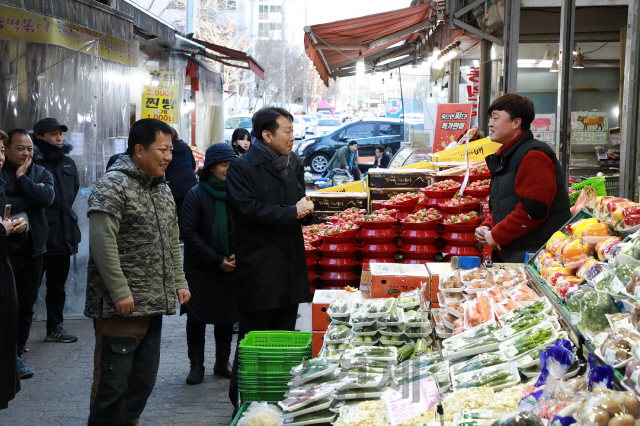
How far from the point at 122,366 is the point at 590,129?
1003cm

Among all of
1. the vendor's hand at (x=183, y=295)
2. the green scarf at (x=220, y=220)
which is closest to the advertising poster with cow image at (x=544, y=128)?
the green scarf at (x=220, y=220)

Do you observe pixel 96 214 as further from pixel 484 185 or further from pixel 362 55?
pixel 362 55

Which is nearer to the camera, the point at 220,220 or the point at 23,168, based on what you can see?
the point at 220,220

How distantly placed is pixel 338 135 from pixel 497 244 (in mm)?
20122

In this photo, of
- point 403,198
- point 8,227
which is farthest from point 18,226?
point 403,198

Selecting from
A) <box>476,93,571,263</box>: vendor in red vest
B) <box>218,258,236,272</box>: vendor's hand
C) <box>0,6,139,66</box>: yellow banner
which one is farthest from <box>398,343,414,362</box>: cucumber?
<box>0,6,139,66</box>: yellow banner

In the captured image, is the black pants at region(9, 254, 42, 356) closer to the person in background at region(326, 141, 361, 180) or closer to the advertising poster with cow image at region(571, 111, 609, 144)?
the advertising poster with cow image at region(571, 111, 609, 144)

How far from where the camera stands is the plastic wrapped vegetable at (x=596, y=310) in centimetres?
258

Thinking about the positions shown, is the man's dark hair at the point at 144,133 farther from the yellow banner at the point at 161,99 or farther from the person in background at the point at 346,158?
the person in background at the point at 346,158

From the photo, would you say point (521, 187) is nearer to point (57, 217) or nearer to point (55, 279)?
point (57, 217)

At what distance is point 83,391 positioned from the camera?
524 cm

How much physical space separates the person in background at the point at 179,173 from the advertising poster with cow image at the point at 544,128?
531 cm

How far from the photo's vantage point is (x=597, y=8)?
10.1 meters

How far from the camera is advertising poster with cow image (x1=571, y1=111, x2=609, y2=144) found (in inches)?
446
